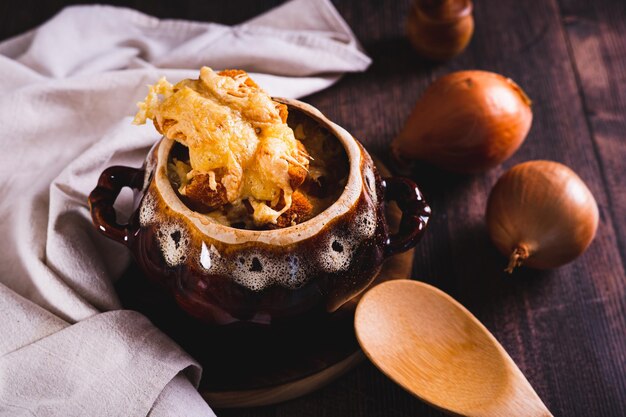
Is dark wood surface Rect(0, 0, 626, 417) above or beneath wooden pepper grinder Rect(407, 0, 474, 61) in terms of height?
beneath

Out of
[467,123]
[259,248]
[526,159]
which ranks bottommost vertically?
[526,159]

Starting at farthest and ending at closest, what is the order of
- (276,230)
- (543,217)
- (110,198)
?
1. (543,217)
2. (110,198)
3. (276,230)

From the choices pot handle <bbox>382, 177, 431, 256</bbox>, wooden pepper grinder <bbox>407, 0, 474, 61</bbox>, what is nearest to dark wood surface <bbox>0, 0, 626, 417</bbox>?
wooden pepper grinder <bbox>407, 0, 474, 61</bbox>

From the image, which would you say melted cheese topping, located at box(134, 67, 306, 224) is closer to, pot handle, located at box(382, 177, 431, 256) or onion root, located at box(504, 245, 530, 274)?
pot handle, located at box(382, 177, 431, 256)

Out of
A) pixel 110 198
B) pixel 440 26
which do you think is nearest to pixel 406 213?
pixel 110 198

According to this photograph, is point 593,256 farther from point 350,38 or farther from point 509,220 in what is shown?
point 350,38

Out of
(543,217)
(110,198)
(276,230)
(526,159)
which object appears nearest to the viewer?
(276,230)

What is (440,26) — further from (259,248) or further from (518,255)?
(259,248)
